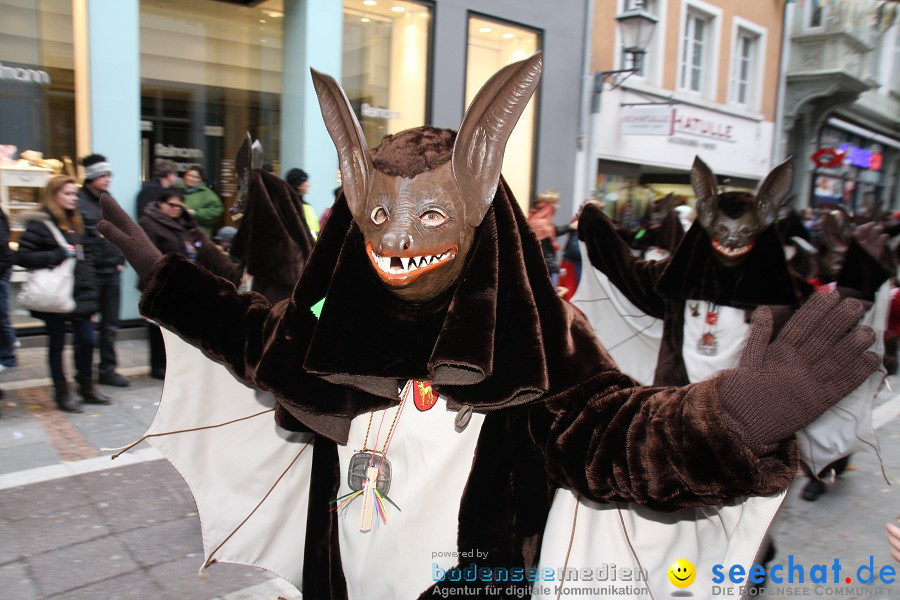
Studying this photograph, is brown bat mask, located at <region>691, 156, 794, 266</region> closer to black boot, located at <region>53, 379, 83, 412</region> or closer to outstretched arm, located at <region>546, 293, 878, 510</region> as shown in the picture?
outstretched arm, located at <region>546, 293, 878, 510</region>

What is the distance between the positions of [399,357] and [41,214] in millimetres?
5068

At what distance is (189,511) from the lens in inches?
167

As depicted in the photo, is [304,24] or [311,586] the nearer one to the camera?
[311,586]

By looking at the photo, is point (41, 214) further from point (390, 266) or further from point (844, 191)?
point (844, 191)

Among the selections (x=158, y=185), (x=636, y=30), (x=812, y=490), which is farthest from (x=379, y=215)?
(x=636, y=30)

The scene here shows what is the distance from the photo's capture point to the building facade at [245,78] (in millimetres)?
7566

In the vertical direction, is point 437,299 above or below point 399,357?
above

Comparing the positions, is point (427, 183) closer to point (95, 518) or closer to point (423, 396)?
point (423, 396)

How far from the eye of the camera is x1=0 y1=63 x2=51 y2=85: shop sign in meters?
7.37

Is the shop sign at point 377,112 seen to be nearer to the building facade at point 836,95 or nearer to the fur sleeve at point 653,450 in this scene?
the fur sleeve at point 653,450

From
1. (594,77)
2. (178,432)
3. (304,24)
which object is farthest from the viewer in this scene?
(594,77)

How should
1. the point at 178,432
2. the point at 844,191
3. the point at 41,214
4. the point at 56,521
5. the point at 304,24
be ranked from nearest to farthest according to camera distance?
the point at 178,432
the point at 56,521
the point at 41,214
the point at 304,24
the point at 844,191

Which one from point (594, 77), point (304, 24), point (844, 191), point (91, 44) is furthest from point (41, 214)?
point (844, 191)

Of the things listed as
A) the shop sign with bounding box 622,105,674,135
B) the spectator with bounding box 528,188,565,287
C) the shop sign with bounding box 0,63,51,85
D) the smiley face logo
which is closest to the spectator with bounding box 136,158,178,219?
the shop sign with bounding box 0,63,51,85
